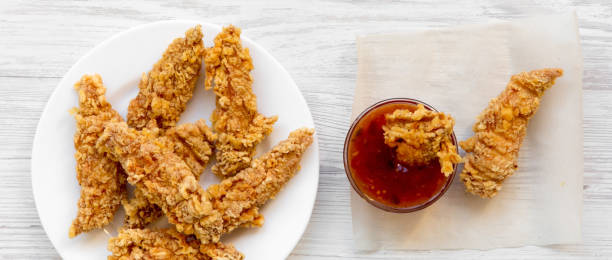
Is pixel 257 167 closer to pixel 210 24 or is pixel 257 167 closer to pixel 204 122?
pixel 204 122

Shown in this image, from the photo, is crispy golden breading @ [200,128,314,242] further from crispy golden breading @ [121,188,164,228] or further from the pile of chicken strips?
crispy golden breading @ [121,188,164,228]

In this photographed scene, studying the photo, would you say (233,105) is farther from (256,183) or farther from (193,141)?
(256,183)

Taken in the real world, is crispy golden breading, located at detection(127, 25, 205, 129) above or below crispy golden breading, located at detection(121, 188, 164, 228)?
above

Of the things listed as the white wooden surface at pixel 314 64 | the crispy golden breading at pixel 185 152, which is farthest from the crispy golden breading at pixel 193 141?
the white wooden surface at pixel 314 64

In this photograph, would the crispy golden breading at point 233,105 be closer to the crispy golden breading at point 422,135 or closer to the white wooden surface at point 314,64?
the white wooden surface at point 314,64

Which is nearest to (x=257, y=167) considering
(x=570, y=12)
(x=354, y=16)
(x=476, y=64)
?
(x=354, y=16)

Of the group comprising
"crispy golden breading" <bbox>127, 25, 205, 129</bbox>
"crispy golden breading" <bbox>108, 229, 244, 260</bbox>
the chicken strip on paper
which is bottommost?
"crispy golden breading" <bbox>108, 229, 244, 260</bbox>

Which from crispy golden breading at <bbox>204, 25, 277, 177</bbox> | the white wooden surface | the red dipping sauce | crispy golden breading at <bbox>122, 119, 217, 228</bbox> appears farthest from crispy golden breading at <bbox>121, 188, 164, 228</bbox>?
the red dipping sauce

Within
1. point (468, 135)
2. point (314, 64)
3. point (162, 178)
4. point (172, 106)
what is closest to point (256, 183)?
point (162, 178)
